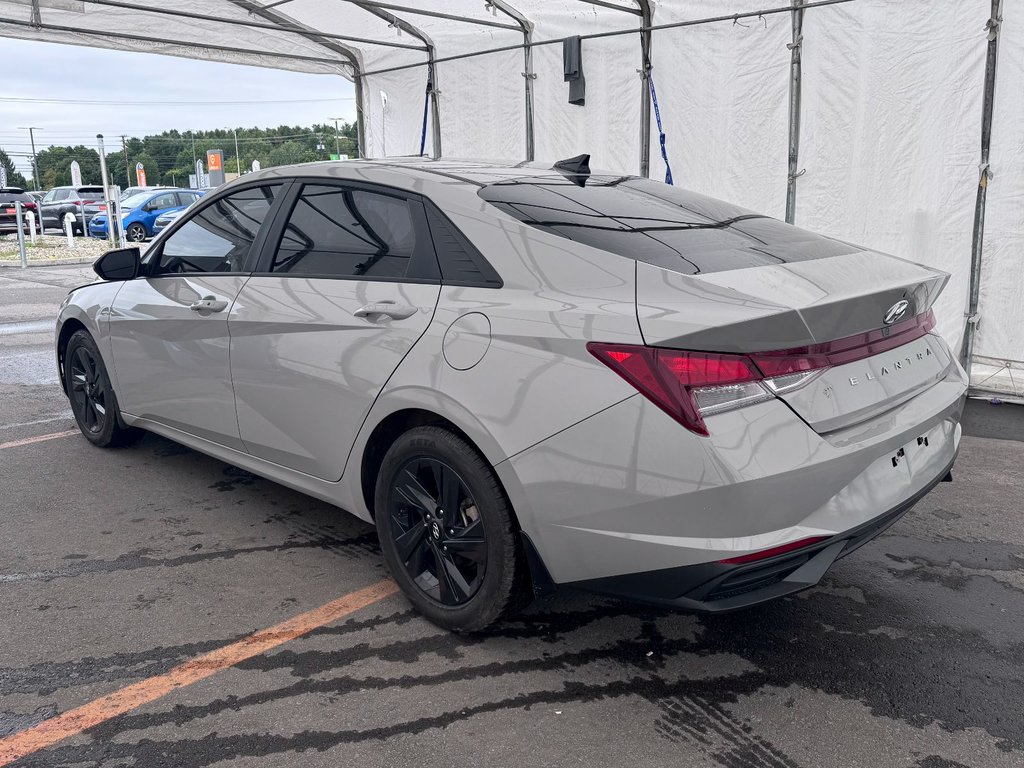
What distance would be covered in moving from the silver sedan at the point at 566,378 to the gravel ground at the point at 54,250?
18.0 meters

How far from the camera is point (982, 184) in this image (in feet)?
19.9

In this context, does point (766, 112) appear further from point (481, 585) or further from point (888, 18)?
point (481, 585)

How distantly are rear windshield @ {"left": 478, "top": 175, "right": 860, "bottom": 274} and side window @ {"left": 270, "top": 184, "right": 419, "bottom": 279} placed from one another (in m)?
0.35

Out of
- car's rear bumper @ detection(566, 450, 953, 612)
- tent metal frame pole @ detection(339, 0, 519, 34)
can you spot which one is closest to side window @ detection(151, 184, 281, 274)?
car's rear bumper @ detection(566, 450, 953, 612)

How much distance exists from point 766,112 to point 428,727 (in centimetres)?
626

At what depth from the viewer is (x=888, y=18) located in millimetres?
6465

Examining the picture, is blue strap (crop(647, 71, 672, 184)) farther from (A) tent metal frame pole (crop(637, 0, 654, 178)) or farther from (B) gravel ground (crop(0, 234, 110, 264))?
(B) gravel ground (crop(0, 234, 110, 264))

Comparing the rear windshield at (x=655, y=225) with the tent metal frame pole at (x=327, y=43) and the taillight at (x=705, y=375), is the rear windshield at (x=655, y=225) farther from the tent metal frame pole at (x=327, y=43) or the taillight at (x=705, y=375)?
the tent metal frame pole at (x=327, y=43)

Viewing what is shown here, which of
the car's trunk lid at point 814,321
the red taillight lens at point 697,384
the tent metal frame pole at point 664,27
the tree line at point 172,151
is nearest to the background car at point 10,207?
the tent metal frame pole at point 664,27

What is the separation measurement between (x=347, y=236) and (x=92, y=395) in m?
2.43

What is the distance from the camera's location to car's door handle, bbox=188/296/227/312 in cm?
367

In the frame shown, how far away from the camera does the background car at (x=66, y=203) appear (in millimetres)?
30078

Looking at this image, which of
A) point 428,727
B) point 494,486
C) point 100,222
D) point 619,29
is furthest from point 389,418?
point 100,222

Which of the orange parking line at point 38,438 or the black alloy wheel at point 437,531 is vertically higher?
the black alloy wheel at point 437,531
